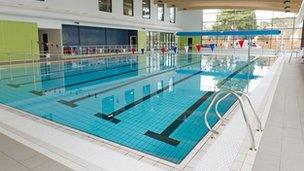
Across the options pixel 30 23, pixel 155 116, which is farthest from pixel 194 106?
pixel 30 23

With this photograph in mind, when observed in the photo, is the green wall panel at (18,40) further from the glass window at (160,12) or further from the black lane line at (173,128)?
the glass window at (160,12)

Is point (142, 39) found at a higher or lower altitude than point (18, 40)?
higher

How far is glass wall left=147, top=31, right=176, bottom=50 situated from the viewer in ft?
71.2

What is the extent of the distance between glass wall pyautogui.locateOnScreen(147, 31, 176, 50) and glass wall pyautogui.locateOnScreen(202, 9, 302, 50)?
3952mm

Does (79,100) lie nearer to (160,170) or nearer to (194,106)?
(194,106)

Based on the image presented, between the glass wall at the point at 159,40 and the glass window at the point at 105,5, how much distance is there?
5.19 metres

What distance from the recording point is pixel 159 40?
23.2 metres

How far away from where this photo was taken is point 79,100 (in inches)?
207

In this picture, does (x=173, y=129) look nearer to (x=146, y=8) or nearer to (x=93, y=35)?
(x=93, y=35)

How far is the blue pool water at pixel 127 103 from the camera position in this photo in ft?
11.2

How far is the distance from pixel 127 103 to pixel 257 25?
24.9 metres

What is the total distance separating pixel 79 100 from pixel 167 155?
9.70 ft

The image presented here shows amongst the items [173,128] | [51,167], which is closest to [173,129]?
[173,128]

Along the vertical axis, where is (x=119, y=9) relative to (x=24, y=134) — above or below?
above
